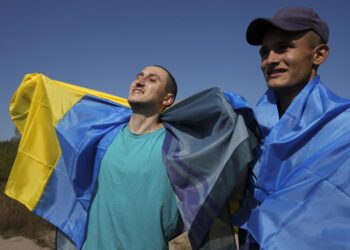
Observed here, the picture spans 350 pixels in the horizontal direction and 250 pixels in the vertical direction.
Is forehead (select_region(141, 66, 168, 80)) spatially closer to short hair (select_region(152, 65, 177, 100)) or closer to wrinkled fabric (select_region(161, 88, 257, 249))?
short hair (select_region(152, 65, 177, 100))

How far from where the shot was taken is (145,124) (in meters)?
2.38

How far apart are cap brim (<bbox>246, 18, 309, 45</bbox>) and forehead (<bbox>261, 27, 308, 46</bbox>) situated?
3cm

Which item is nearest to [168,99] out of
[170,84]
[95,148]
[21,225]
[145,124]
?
[170,84]

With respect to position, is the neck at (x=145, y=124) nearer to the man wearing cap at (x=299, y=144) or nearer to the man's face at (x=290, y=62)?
the man wearing cap at (x=299, y=144)

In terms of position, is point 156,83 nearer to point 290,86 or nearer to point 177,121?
point 177,121

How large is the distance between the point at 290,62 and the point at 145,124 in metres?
1.11

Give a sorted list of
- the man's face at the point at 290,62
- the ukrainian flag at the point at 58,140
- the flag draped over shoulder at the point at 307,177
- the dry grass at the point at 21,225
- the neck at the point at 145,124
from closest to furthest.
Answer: the flag draped over shoulder at the point at 307,177 < the man's face at the point at 290,62 < the neck at the point at 145,124 < the ukrainian flag at the point at 58,140 < the dry grass at the point at 21,225

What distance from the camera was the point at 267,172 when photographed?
1812mm

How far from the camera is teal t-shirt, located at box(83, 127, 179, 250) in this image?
2014 mm

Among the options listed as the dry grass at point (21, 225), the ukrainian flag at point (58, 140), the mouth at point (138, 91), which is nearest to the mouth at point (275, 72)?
the mouth at point (138, 91)

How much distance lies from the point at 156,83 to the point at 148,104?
0.70 feet

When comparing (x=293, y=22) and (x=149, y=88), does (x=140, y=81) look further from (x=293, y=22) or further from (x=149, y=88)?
(x=293, y=22)

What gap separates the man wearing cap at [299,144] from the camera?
150cm

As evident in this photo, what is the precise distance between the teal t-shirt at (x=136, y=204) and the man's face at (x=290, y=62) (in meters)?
0.87
